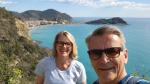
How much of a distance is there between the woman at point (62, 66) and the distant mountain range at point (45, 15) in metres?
149

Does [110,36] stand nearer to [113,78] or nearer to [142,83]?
[113,78]

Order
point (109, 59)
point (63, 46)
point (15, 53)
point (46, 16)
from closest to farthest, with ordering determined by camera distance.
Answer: point (109, 59) → point (63, 46) → point (15, 53) → point (46, 16)

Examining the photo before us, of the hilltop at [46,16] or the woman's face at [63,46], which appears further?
the hilltop at [46,16]

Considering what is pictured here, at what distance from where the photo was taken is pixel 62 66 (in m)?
4.03

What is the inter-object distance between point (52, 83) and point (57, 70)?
0.17 m


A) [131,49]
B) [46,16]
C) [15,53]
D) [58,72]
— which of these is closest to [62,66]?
[58,72]

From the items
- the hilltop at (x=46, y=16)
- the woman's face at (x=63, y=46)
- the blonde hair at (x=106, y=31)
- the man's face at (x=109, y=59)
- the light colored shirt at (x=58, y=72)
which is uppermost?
the blonde hair at (x=106, y=31)

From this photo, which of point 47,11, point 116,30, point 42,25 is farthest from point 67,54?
point 47,11

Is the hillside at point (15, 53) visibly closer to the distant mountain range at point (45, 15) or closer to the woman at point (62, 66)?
the woman at point (62, 66)

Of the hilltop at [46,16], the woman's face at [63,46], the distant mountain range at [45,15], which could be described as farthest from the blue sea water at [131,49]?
the distant mountain range at [45,15]

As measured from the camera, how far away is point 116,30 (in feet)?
6.29

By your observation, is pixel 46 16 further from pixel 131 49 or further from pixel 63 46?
pixel 63 46

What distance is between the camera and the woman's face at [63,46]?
155 inches

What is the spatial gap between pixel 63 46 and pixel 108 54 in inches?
82.5
